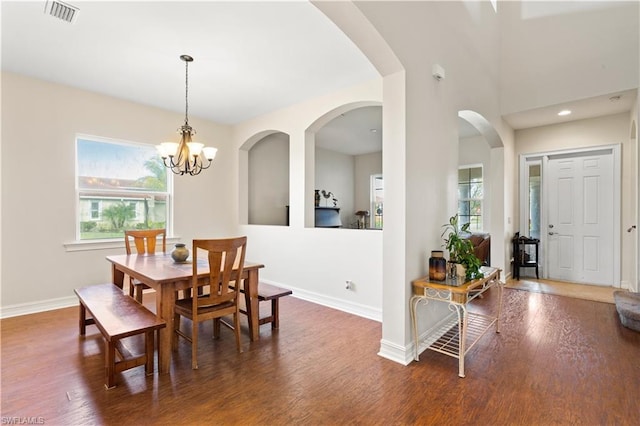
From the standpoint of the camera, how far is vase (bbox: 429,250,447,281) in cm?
246

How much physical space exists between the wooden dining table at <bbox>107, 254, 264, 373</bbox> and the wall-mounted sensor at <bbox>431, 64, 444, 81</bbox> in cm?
238

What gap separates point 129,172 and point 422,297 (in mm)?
4239

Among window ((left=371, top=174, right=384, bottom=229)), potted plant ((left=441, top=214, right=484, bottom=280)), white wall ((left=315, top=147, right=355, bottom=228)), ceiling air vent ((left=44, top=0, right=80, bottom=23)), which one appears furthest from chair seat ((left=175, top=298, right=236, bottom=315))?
window ((left=371, top=174, right=384, bottom=229))

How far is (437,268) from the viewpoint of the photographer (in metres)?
2.47

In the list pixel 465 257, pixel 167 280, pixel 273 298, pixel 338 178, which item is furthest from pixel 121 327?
pixel 338 178

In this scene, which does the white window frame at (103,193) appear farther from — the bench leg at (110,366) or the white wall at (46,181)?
the bench leg at (110,366)

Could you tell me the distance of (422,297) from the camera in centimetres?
243

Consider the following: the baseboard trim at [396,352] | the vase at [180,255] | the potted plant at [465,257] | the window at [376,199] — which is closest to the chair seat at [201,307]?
the vase at [180,255]

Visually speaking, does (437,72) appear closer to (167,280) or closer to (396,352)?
(396,352)

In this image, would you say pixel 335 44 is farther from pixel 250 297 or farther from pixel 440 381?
pixel 440 381

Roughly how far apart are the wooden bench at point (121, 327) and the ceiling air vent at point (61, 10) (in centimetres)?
236

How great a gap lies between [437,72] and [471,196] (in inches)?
167

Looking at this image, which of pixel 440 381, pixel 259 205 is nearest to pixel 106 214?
pixel 259 205

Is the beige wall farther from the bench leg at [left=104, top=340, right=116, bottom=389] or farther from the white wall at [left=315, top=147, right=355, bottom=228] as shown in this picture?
the bench leg at [left=104, top=340, right=116, bottom=389]
